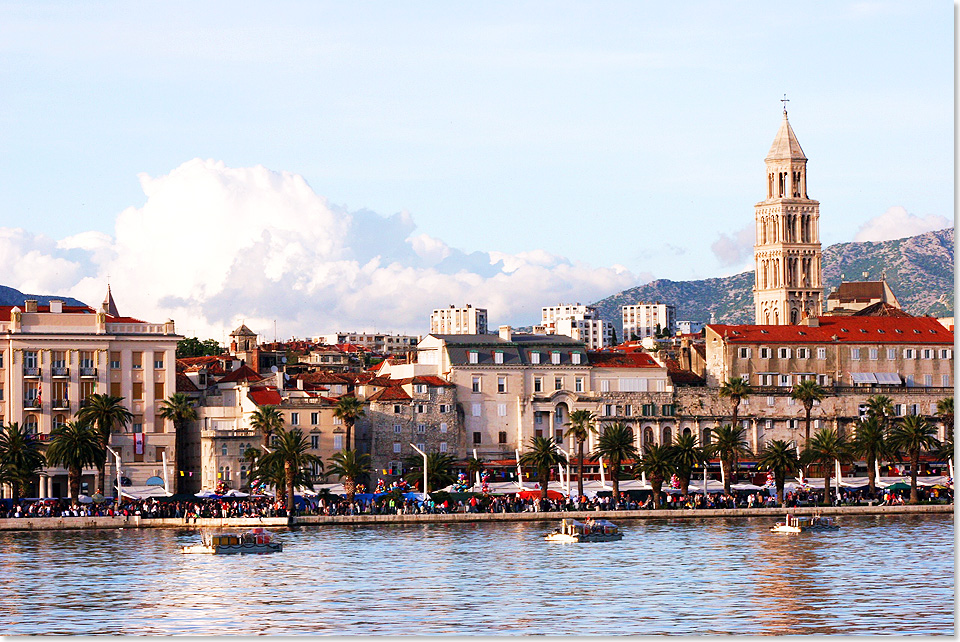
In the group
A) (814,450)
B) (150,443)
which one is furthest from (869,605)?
(150,443)

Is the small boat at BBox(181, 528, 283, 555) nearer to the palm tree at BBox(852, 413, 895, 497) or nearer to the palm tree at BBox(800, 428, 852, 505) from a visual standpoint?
the palm tree at BBox(800, 428, 852, 505)

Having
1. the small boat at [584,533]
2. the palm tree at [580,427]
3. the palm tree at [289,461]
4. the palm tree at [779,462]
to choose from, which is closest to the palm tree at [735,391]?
the palm tree at [580,427]

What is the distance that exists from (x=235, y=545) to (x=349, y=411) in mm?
38208

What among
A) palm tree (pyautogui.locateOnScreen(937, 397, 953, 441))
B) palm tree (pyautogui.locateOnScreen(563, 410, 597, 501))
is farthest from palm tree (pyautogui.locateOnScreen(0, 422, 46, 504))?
palm tree (pyautogui.locateOnScreen(937, 397, 953, 441))

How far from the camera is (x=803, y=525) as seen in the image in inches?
4333

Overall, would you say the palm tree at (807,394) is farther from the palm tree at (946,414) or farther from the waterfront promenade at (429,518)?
the waterfront promenade at (429,518)

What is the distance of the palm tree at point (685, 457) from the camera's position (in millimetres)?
125875

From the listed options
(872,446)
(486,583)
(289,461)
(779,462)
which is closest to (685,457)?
(779,462)

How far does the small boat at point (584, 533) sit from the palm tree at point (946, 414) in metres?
49.9

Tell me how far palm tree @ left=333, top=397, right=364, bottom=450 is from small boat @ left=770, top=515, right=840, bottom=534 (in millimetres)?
35948

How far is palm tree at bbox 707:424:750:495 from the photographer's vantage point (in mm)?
129137

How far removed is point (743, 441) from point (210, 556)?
2349 inches

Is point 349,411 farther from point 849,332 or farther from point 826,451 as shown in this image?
point 849,332

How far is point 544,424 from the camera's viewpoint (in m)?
146
